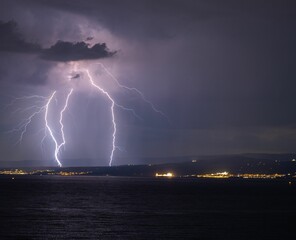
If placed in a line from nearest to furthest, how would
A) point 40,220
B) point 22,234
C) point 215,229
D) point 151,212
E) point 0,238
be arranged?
point 0,238, point 22,234, point 215,229, point 40,220, point 151,212

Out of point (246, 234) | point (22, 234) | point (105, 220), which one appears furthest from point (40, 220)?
point (246, 234)

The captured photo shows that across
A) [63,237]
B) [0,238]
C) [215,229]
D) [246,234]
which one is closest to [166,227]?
[215,229]

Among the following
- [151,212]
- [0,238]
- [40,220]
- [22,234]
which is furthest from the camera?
[151,212]

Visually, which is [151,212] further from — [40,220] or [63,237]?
[63,237]

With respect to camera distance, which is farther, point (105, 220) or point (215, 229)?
point (105, 220)

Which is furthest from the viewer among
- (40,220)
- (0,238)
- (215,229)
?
(40,220)

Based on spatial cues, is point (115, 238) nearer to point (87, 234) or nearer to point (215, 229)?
point (87, 234)

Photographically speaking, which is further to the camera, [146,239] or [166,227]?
[166,227]

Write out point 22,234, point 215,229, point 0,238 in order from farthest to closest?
point 215,229
point 22,234
point 0,238
